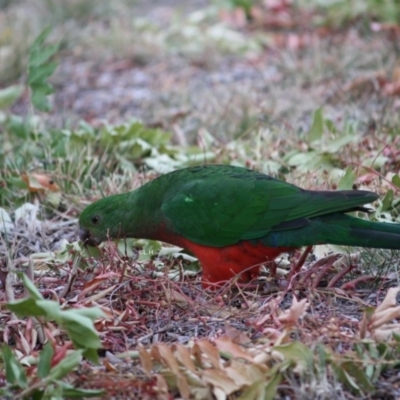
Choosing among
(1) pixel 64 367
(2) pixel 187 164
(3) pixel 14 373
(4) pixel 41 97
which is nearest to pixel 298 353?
(1) pixel 64 367

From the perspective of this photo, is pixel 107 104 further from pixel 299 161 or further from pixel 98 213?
pixel 98 213

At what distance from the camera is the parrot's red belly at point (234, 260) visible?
3.77 meters

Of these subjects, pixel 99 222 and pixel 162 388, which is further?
pixel 99 222

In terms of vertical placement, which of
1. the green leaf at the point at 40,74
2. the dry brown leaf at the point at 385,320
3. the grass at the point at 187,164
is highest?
the green leaf at the point at 40,74

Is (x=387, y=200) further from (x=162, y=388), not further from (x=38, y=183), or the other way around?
(x=38, y=183)

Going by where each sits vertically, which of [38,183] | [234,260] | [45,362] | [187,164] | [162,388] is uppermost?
[45,362]

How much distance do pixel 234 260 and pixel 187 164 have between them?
179 cm

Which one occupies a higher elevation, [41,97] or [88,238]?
[41,97]

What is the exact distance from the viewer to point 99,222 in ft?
13.6

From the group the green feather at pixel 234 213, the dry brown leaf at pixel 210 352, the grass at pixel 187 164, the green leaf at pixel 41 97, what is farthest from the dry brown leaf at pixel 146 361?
the green leaf at pixel 41 97

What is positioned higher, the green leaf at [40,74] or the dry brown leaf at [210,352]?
the green leaf at [40,74]

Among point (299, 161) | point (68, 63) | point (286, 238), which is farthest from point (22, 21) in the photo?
point (286, 238)

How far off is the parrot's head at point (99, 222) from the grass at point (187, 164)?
0.28 ft

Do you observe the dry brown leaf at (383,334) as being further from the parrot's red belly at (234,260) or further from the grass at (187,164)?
the parrot's red belly at (234,260)
